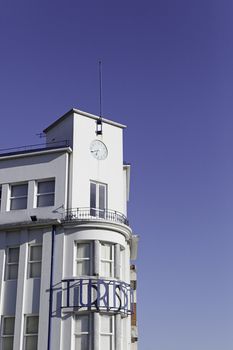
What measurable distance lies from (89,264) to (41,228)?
3.43m

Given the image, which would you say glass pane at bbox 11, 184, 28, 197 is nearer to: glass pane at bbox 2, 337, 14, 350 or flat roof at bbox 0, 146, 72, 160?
flat roof at bbox 0, 146, 72, 160

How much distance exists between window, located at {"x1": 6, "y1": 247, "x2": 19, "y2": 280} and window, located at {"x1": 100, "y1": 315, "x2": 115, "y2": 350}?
5.51 meters

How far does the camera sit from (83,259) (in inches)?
1107

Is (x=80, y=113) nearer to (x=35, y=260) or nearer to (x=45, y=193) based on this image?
(x=45, y=193)

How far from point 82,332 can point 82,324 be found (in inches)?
15.9

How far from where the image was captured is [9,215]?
30.0m

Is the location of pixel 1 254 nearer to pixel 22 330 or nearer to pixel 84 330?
pixel 22 330

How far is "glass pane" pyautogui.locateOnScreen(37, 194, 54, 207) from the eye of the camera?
29828 millimetres

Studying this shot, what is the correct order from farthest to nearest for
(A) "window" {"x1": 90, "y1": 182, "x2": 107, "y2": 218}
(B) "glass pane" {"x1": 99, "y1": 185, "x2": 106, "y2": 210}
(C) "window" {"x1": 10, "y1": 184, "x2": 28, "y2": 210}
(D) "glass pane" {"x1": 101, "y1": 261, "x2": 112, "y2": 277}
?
(B) "glass pane" {"x1": 99, "y1": 185, "x2": 106, "y2": 210} < (C) "window" {"x1": 10, "y1": 184, "x2": 28, "y2": 210} < (A) "window" {"x1": 90, "y1": 182, "x2": 107, "y2": 218} < (D) "glass pane" {"x1": 101, "y1": 261, "x2": 112, "y2": 277}

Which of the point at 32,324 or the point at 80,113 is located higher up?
the point at 80,113

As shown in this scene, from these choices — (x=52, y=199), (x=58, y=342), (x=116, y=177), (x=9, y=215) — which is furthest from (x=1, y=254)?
(x=116, y=177)

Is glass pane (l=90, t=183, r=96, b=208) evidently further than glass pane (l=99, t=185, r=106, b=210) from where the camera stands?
No

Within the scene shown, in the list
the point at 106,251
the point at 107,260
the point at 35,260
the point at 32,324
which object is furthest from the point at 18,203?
the point at 32,324

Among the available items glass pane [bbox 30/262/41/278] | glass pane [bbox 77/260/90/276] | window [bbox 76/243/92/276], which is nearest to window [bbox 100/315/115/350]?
glass pane [bbox 77/260/90/276]
